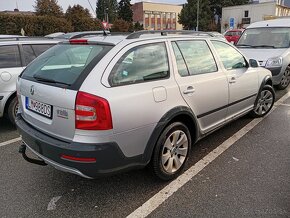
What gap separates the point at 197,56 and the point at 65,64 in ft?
5.33

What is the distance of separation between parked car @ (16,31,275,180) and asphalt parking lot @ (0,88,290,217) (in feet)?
1.00

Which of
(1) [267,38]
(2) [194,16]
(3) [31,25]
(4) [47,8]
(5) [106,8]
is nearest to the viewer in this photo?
(1) [267,38]

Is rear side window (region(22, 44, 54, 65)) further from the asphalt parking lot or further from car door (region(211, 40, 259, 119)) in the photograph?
car door (region(211, 40, 259, 119))

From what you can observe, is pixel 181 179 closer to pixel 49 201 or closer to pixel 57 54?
pixel 49 201

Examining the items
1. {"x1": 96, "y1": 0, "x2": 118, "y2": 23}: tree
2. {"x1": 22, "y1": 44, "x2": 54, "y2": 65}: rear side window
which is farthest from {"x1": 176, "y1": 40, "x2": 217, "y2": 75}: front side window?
{"x1": 96, "y1": 0, "x2": 118, "y2": 23}: tree

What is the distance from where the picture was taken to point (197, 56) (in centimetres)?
378

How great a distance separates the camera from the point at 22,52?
5.36m

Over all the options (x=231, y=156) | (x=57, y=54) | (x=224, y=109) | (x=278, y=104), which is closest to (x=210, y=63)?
(x=224, y=109)

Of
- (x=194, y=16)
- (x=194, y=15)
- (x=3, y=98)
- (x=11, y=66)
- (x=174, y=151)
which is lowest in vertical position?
(x=174, y=151)

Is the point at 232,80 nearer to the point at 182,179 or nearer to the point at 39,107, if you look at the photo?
the point at 182,179

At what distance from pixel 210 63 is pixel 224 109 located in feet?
2.23

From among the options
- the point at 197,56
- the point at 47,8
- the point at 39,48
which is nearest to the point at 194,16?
the point at 47,8

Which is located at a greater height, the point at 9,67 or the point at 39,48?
the point at 39,48

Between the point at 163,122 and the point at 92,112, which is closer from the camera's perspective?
the point at 92,112
